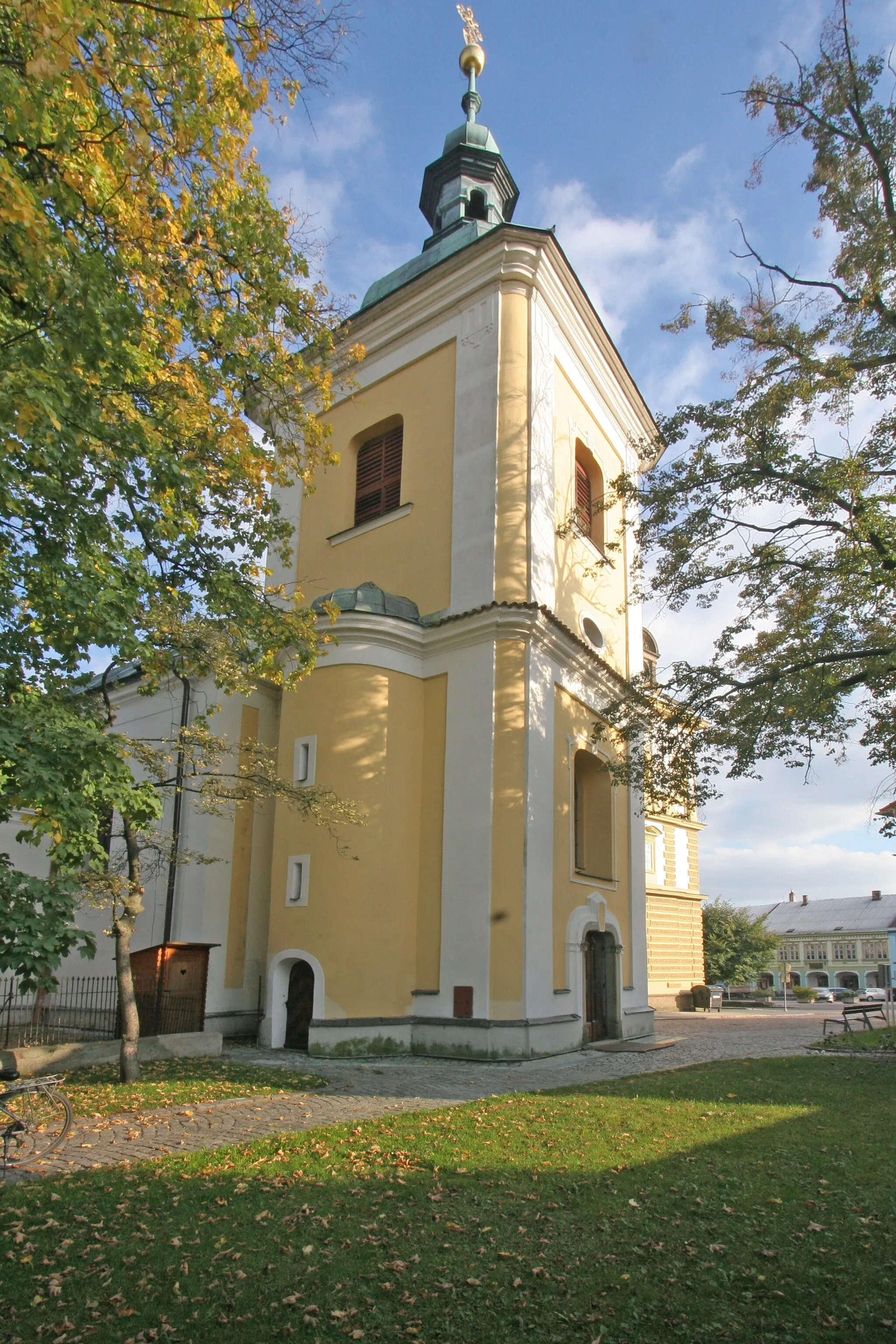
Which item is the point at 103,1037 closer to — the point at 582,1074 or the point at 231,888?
the point at 231,888

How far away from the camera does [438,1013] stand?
46.7 ft

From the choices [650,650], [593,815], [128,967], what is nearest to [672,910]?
[650,650]

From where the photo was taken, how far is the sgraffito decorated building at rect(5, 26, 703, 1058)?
1432 centimetres

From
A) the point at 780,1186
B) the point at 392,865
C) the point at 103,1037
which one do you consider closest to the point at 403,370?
the point at 392,865

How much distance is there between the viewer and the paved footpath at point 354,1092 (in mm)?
7414

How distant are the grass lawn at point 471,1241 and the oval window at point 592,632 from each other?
12265mm

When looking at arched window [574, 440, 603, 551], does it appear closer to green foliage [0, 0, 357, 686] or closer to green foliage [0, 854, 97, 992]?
green foliage [0, 0, 357, 686]

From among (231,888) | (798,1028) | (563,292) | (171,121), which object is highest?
(563,292)

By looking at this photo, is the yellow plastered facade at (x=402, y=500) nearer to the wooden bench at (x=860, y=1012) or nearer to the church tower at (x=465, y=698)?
the church tower at (x=465, y=698)

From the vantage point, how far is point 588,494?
20.8 metres

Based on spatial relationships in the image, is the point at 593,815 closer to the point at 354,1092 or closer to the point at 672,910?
the point at 354,1092

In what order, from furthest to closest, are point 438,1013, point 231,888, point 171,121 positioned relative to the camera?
point 231,888
point 438,1013
point 171,121

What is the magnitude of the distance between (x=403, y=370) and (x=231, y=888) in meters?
11.1

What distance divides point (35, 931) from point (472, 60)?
27359 mm
